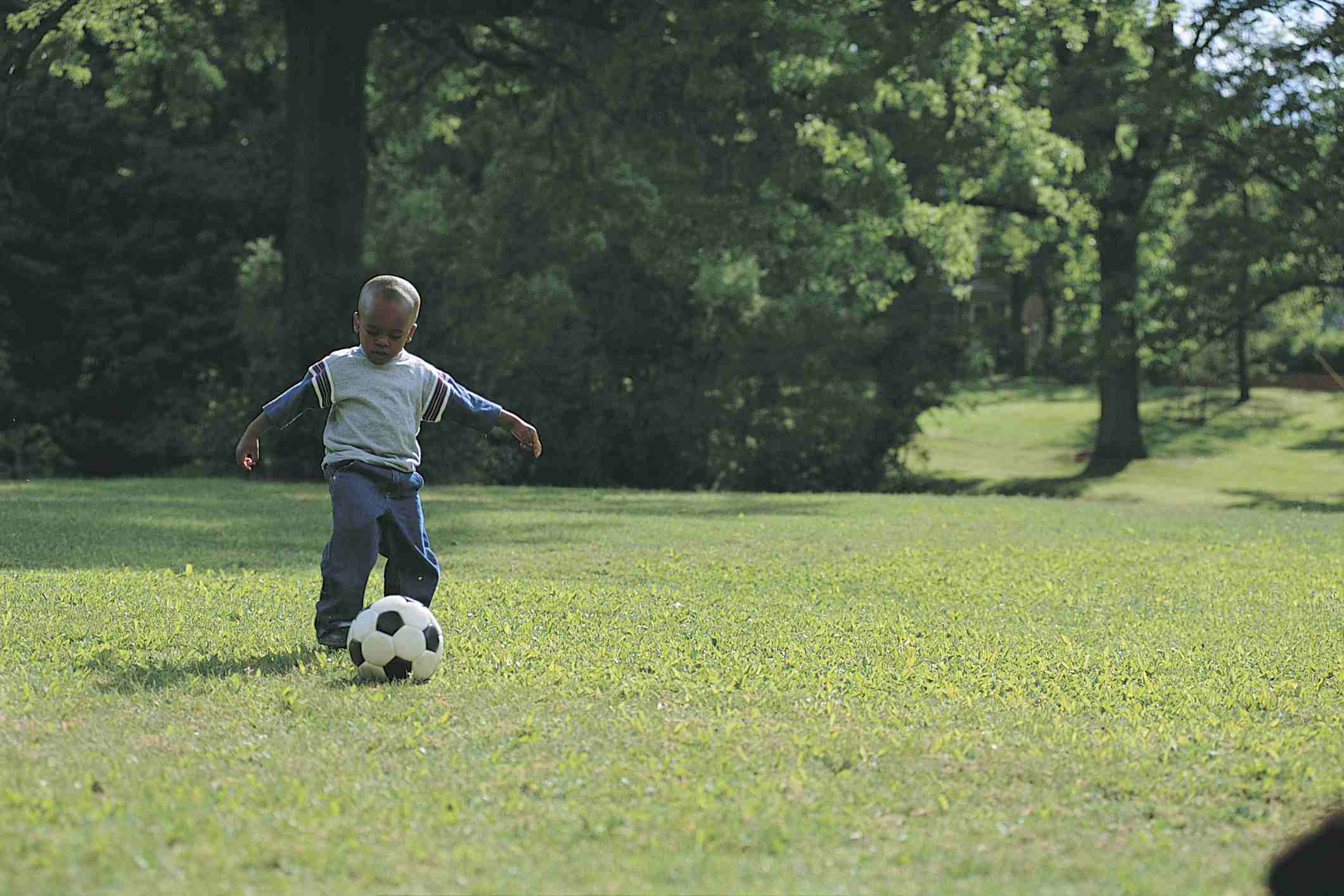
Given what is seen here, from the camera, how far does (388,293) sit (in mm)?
7344

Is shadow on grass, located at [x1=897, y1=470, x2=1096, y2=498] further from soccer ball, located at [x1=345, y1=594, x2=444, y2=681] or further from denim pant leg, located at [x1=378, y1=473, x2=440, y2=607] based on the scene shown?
soccer ball, located at [x1=345, y1=594, x2=444, y2=681]

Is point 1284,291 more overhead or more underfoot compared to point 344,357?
more overhead

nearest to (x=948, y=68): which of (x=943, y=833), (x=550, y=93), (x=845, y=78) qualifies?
(x=845, y=78)

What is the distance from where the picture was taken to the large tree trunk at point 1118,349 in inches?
1214

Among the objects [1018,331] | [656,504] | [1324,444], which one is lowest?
[1324,444]

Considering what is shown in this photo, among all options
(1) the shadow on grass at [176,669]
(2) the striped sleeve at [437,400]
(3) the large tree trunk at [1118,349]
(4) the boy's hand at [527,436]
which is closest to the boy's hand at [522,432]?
(4) the boy's hand at [527,436]

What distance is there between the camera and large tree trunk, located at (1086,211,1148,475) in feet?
101

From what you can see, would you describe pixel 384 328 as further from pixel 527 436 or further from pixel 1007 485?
pixel 1007 485

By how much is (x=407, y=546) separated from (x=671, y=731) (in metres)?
2.28

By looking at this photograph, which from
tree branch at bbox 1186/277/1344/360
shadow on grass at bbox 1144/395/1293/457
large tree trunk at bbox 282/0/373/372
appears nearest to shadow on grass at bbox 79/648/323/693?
large tree trunk at bbox 282/0/373/372

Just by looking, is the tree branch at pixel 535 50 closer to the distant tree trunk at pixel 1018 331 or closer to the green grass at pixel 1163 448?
the green grass at pixel 1163 448

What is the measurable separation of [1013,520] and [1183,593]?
619cm

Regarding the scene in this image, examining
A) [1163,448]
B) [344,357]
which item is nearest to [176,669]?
[344,357]

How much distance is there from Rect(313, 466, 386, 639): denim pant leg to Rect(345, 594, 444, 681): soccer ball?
0.66m
